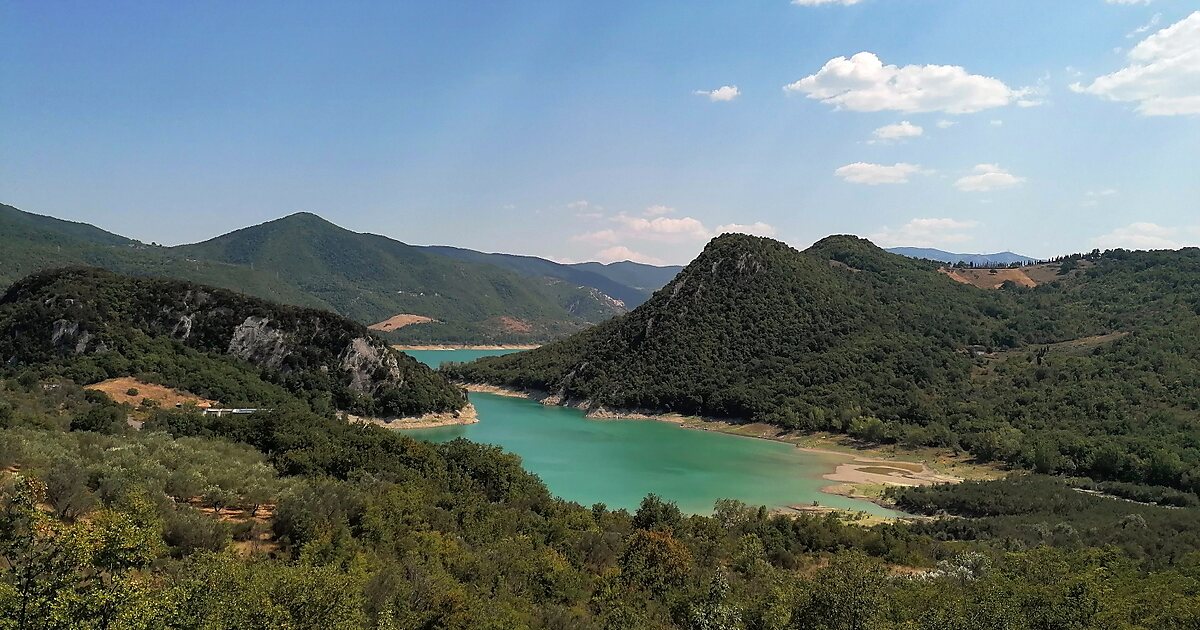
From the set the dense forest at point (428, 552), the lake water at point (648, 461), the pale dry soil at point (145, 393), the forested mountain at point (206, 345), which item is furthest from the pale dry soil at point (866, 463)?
the pale dry soil at point (145, 393)

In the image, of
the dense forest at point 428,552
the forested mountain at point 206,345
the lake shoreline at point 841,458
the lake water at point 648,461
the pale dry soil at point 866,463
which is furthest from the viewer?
the forested mountain at point 206,345

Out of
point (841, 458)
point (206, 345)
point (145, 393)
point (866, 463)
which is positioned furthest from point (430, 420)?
point (866, 463)

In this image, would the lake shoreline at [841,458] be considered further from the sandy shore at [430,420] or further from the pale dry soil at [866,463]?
the sandy shore at [430,420]

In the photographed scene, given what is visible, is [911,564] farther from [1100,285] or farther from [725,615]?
[1100,285]

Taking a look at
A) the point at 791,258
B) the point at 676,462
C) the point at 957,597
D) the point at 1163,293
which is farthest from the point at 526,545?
the point at 1163,293

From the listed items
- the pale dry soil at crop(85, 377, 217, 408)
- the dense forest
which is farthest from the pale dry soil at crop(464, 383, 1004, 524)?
the pale dry soil at crop(85, 377, 217, 408)
